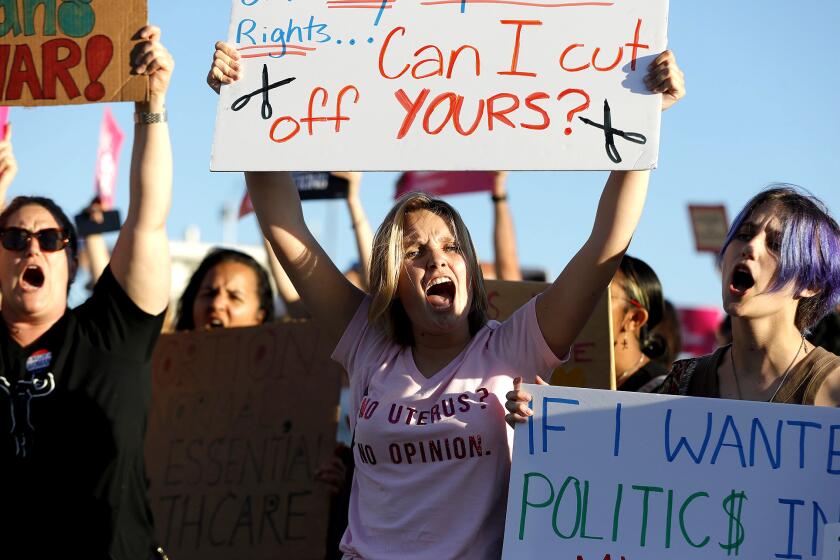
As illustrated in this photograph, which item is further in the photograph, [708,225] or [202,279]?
[708,225]

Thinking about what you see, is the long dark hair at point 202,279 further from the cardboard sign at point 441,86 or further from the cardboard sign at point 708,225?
the cardboard sign at point 708,225

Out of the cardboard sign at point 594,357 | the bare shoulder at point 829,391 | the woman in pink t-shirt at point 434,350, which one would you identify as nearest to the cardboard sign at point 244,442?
the cardboard sign at point 594,357

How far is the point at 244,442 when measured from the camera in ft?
15.5

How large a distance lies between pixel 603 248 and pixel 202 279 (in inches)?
111

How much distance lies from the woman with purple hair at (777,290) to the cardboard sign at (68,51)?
5.95ft

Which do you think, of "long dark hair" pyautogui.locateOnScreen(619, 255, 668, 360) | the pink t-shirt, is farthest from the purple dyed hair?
"long dark hair" pyautogui.locateOnScreen(619, 255, 668, 360)

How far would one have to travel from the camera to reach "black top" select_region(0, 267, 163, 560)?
3.37m

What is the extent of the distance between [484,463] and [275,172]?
1.05 meters

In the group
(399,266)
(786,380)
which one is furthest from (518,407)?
(786,380)

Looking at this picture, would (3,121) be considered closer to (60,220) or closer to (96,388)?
(60,220)

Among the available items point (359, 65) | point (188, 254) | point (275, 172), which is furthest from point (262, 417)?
point (188, 254)

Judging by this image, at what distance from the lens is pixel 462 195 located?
645cm

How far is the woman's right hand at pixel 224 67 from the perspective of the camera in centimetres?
322

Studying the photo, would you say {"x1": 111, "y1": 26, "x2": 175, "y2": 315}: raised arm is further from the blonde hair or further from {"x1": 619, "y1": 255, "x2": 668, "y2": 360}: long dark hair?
{"x1": 619, "y1": 255, "x2": 668, "y2": 360}: long dark hair
